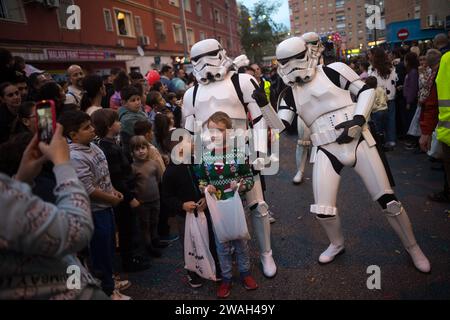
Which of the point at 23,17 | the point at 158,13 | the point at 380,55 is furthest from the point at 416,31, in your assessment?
the point at 23,17

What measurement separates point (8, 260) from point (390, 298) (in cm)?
254

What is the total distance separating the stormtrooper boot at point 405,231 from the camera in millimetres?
2703

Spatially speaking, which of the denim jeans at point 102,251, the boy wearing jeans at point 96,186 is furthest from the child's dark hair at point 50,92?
the denim jeans at point 102,251

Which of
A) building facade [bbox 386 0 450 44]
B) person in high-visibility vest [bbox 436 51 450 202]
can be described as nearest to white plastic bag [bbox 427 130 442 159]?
person in high-visibility vest [bbox 436 51 450 202]

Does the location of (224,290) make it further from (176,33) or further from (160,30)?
(176,33)

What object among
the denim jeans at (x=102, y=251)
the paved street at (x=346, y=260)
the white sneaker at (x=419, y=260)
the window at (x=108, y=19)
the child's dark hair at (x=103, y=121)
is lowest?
the paved street at (x=346, y=260)

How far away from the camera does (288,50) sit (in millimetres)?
2830

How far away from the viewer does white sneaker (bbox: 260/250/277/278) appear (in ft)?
9.64

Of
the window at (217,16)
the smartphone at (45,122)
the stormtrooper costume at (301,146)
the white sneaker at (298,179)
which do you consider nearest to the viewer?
the smartphone at (45,122)

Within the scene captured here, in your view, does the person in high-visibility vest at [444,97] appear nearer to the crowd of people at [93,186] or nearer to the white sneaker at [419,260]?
the crowd of people at [93,186]

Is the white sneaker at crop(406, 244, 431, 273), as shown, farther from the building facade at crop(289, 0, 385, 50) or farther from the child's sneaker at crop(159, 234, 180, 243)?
the building facade at crop(289, 0, 385, 50)

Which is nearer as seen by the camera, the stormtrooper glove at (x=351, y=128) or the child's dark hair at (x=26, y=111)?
the stormtrooper glove at (x=351, y=128)

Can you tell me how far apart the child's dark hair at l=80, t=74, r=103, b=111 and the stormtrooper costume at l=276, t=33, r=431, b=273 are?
7.31ft

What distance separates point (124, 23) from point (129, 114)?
16.8 m
